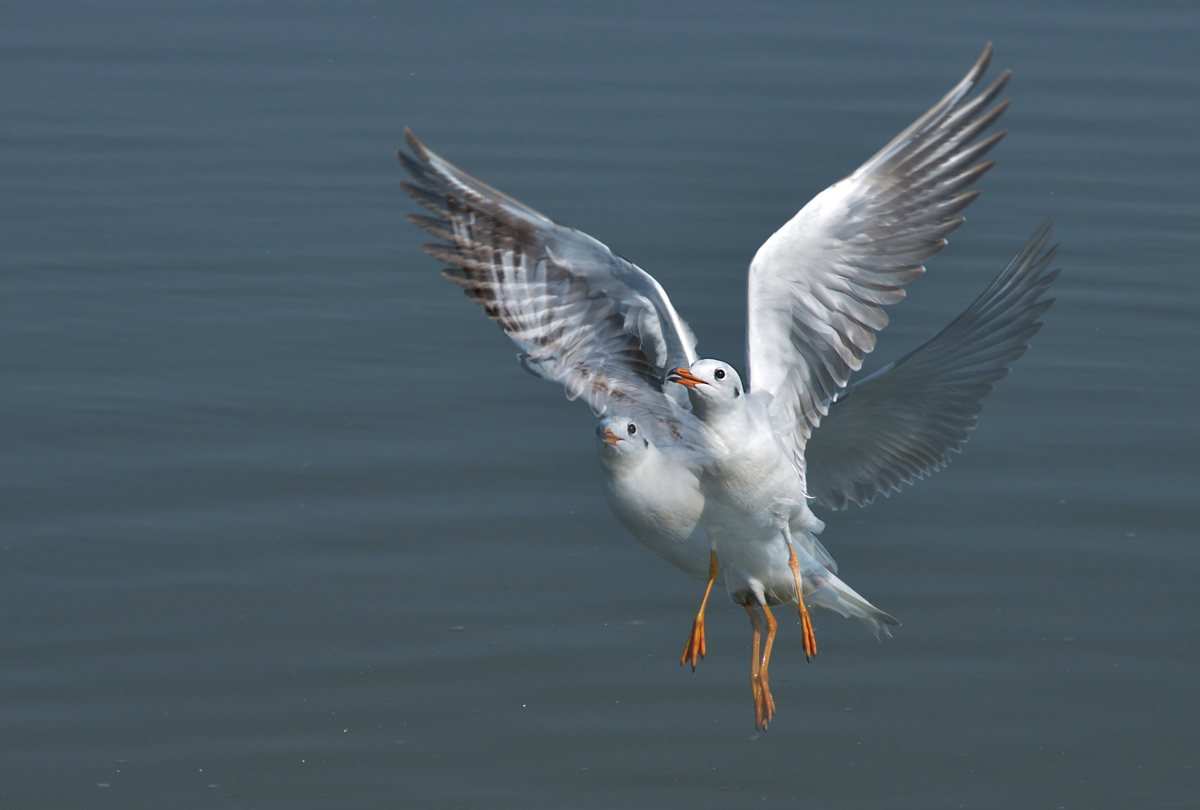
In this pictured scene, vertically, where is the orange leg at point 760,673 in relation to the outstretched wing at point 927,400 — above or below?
below

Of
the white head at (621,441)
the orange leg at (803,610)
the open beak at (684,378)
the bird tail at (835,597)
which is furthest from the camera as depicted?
the bird tail at (835,597)

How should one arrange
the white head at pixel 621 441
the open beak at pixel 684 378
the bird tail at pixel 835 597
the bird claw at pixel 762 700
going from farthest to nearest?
the bird tail at pixel 835 597 → the bird claw at pixel 762 700 → the white head at pixel 621 441 → the open beak at pixel 684 378

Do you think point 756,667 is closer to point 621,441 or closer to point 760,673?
point 760,673

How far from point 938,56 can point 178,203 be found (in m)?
4.56

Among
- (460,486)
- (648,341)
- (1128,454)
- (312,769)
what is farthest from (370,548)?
(1128,454)

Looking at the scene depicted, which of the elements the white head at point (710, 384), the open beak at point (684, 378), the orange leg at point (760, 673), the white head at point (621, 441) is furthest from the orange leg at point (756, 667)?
the open beak at point (684, 378)

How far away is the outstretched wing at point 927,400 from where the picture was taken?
860 centimetres

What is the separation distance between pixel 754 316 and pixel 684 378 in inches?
28.2

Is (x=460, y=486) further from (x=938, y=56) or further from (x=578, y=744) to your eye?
(x=938, y=56)

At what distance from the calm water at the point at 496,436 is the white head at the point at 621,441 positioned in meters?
1.17

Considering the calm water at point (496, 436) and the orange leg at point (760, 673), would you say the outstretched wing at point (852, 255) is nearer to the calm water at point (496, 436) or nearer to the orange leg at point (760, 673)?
the orange leg at point (760, 673)

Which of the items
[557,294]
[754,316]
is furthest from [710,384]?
[557,294]

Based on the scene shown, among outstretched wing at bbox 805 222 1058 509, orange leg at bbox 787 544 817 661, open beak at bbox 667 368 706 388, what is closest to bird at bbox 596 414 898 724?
orange leg at bbox 787 544 817 661

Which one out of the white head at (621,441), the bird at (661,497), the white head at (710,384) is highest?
the white head at (710,384)
